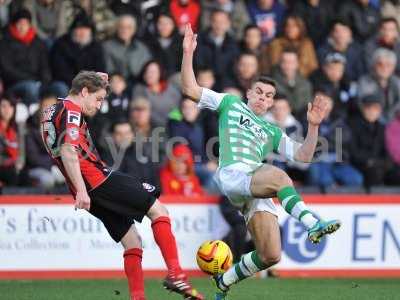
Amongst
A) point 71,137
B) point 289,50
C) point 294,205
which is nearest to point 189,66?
point 71,137

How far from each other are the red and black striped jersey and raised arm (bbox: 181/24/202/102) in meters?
1.02

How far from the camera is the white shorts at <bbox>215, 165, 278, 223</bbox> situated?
9633mm

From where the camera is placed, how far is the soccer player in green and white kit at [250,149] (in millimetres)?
9664

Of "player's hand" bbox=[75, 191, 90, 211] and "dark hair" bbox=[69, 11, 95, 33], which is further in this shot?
"dark hair" bbox=[69, 11, 95, 33]

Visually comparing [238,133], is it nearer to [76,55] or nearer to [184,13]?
[76,55]

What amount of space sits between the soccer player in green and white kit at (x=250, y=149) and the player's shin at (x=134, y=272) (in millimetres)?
980

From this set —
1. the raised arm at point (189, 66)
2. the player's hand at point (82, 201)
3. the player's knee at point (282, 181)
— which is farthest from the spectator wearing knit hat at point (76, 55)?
the player's hand at point (82, 201)

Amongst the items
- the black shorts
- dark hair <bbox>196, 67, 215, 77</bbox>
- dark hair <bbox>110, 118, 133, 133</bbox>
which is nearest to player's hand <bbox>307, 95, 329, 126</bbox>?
the black shorts

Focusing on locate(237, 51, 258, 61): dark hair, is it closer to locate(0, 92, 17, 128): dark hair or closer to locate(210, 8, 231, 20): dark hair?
locate(210, 8, 231, 20): dark hair

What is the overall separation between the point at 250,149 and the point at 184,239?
3.70 metres

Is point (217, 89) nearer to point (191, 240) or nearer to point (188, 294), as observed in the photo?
point (191, 240)

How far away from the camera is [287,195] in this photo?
365 inches

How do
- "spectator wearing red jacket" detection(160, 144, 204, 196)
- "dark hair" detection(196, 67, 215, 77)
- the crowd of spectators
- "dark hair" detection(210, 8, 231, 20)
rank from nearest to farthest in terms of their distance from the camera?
"spectator wearing red jacket" detection(160, 144, 204, 196), the crowd of spectators, "dark hair" detection(196, 67, 215, 77), "dark hair" detection(210, 8, 231, 20)

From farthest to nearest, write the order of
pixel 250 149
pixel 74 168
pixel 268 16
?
1. pixel 268 16
2. pixel 250 149
3. pixel 74 168
